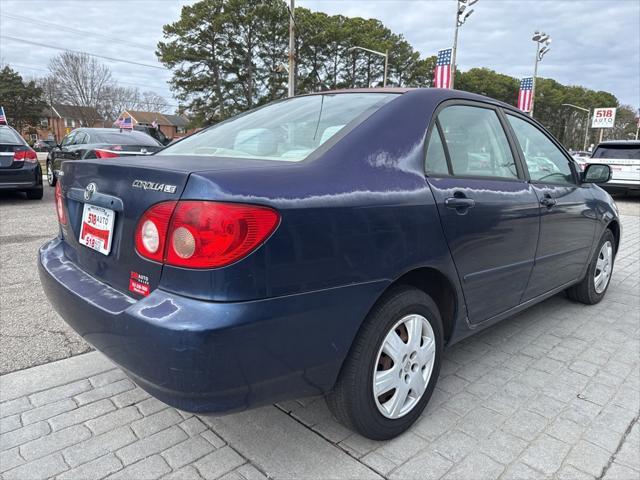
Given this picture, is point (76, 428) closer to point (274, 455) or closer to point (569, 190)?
point (274, 455)

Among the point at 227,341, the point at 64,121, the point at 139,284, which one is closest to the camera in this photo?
the point at 227,341

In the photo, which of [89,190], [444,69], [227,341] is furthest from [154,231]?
[444,69]

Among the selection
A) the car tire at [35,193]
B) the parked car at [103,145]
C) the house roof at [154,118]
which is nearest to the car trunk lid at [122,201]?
the parked car at [103,145]

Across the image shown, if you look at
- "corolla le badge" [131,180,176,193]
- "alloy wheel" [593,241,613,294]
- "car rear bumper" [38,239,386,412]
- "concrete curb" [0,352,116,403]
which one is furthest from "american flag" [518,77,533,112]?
"corolla le badge" [131,180,176,193]

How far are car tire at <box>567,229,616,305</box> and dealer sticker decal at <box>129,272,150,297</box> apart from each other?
374cm

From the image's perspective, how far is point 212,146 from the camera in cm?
246

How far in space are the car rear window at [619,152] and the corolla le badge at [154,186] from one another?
14502mm

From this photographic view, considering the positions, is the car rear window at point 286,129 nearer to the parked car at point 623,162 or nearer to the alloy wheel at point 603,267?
the alloy wheel at point 603,267

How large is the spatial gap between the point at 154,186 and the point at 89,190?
1.84 feet

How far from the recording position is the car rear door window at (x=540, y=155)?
10.2ft

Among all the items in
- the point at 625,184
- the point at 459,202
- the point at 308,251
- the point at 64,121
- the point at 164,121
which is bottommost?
the point at 625,184

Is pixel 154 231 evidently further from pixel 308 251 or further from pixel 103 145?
pixel 103 145

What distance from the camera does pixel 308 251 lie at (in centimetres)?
165

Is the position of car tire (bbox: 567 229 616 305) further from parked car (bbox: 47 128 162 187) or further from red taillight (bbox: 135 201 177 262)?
parked car (bbox: 47 128 162 187)
